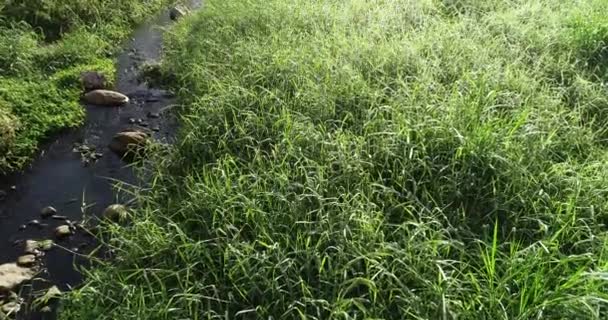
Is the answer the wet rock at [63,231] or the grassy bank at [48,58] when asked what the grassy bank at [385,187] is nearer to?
the wet rock at [63,231]

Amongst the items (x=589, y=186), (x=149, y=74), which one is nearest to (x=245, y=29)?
(x=149, y=74)

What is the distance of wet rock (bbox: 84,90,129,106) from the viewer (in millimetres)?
6008

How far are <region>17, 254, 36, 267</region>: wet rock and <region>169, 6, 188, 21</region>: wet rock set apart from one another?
528cm

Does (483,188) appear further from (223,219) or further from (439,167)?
(223,219)

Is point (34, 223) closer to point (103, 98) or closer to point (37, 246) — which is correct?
point (37, 246)

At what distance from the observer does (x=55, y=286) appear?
141 inches

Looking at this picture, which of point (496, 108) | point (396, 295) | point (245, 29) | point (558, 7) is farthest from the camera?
point (245, 29)

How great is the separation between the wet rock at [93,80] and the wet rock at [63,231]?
258cm

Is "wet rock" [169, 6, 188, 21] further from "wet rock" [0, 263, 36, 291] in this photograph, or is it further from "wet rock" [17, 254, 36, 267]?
"wet rock" [0, 263, 36, 291]

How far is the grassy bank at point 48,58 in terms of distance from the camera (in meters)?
5.16

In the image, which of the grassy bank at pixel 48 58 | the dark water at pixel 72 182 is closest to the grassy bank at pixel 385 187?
the dark water at pixel 72 182

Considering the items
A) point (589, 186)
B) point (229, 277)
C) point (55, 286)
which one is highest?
point (589, 186)

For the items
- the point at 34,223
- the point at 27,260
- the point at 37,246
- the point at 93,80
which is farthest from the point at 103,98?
the point at 27,260

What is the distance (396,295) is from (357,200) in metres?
0.70
